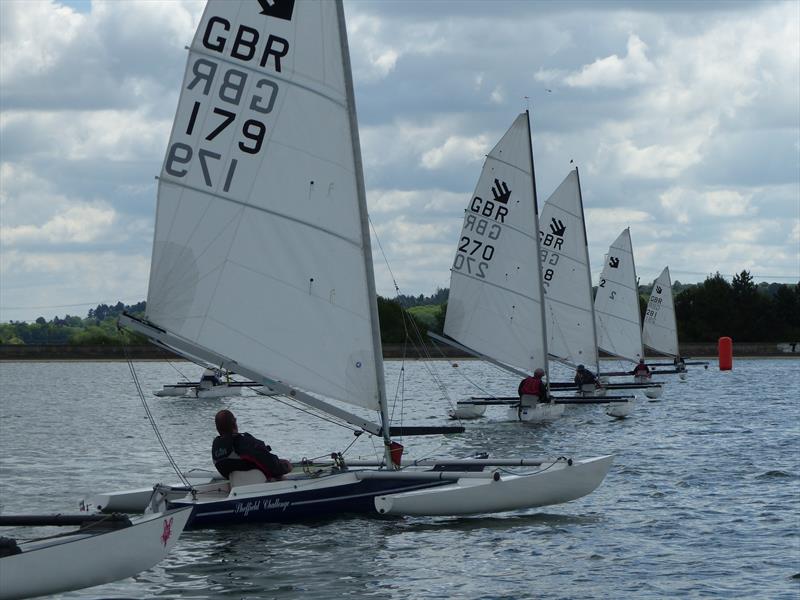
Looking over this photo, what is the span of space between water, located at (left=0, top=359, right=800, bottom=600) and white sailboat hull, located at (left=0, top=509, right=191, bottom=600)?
2.66ft

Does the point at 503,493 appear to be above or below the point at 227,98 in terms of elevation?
below

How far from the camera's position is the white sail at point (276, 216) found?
17797 mm

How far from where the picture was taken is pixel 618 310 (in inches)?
2454

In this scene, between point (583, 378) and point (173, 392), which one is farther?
point (173, 392)

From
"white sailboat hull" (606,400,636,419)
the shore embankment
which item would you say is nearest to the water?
"white sailboat hull" (606,400,636,419)

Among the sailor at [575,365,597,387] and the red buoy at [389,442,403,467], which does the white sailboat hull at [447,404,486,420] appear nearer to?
the sailor at [575,365,597,387]

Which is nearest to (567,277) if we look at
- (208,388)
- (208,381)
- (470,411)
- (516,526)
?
(470,411)

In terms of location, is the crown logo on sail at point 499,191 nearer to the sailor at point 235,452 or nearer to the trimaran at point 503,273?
the trimaran at point 503,273

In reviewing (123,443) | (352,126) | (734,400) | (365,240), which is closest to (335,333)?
(365,240)

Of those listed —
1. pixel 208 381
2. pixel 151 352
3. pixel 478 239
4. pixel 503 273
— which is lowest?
pixel 208 381

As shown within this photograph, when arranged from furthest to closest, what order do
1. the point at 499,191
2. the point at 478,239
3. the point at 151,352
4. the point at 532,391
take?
1. the point at 151,352
2. the point at 478,239
3. the point at 499,191
4. the point at 532,391

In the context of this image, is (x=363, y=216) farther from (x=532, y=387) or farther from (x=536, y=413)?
(x=536, y=413)

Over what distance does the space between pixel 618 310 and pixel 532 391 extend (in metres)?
28.6

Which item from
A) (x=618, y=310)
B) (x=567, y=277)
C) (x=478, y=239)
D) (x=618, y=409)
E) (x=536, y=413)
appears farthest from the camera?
(x=618, y=310)
